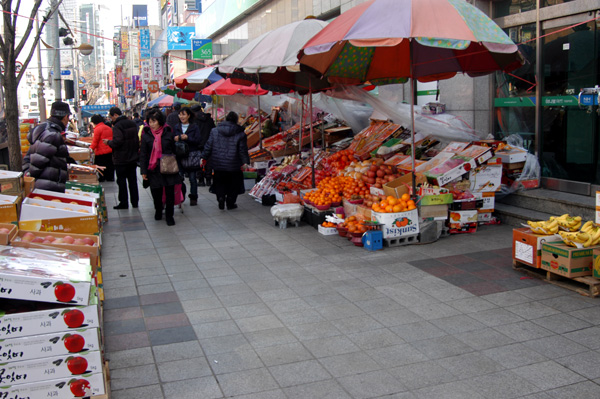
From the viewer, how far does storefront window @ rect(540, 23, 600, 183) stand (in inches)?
332

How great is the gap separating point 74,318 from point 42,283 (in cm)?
29

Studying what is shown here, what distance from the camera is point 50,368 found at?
11.2 feet

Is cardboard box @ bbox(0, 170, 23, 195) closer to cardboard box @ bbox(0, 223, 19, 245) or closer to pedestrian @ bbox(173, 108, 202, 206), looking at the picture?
cardboard box @ bbox(0, 223, 19, 245)

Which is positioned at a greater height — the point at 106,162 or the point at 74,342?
the point at 106,162

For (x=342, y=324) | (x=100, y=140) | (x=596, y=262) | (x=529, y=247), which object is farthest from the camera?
(x=100, y=140)

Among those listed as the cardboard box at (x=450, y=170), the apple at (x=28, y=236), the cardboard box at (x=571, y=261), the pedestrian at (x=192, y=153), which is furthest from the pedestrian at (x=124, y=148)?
the cardboard box at (x=571, y=261)

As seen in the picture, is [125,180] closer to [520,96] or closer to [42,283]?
[520,96]

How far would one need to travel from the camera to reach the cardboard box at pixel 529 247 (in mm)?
6109

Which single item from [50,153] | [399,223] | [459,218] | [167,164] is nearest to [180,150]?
[167,164]

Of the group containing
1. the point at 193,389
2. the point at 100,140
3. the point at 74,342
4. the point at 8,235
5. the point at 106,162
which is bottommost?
the point at 193,389

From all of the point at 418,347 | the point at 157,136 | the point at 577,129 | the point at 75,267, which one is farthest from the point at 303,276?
the point at 577,129

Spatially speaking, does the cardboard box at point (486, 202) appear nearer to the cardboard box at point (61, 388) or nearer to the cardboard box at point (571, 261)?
the cardboard box at point (571, 261)

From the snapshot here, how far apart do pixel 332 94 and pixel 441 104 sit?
7.12 ft

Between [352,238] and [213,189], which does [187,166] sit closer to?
[213,189]
